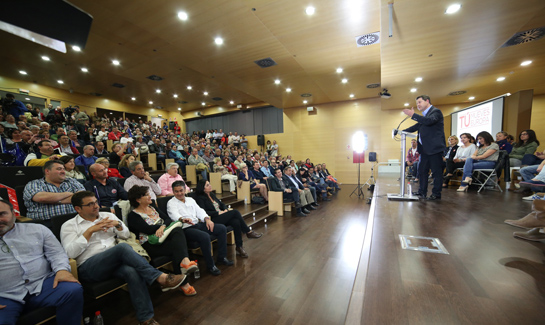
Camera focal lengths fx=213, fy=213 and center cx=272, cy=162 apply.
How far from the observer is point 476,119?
6.36m

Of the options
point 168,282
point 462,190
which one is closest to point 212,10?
point 168,282

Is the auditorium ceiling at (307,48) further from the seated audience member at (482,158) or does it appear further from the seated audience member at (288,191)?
the seated audience member at (288,191)

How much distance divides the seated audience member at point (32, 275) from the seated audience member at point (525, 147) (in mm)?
6807

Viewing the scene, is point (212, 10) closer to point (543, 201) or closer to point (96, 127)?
point (543, 201)

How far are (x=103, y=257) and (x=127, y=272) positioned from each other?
21cm

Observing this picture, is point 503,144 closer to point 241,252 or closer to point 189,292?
point 241,252

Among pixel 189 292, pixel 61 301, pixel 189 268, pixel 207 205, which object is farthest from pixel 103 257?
pixel 207 205

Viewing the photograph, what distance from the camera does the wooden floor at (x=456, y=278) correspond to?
0.86 m

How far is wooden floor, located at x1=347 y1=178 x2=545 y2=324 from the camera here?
86 cm

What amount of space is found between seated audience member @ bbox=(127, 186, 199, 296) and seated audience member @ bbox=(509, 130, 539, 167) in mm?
6100

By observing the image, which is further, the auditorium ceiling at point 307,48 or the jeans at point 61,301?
the auditorium ceiling at point 307,48

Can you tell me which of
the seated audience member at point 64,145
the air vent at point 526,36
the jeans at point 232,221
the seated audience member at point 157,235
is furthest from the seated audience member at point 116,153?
the air vent at point 526,36

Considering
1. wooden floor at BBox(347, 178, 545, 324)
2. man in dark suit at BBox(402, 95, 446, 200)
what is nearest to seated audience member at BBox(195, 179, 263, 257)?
wooden floor at BBox(347, 178, 545, 324)

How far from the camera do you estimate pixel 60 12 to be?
1.72 metres
